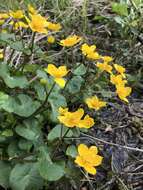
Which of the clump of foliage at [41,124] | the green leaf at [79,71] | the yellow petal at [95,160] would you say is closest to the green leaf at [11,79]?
the clump of foliage at [41,124]

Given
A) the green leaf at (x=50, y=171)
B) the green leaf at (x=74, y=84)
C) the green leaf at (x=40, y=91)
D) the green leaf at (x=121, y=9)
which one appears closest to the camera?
the green leaf at (x=50, y=171)

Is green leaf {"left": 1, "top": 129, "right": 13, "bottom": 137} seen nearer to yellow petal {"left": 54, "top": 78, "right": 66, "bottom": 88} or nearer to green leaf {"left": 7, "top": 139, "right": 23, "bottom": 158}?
green leaf {"left": 7, "top": 139, "right": 23, "bottom": 158}

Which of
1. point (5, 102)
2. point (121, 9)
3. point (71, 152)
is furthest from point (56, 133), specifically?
point (121, 9)

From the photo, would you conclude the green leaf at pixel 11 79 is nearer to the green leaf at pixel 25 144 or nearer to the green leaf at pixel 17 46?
the green leaf at pixel 17 46

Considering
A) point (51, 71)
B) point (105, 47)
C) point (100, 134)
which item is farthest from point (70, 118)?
point (105, 47)

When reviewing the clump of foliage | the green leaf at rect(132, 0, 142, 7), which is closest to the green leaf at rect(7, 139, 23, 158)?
the clump of foliage

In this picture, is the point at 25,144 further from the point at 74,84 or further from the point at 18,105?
the point at 74,84
